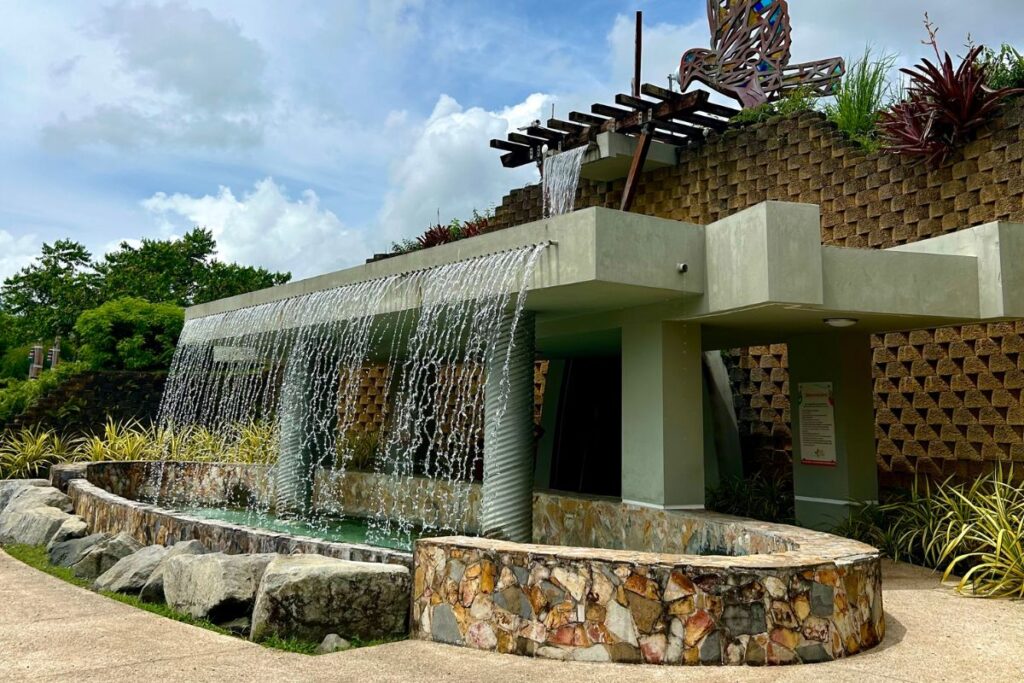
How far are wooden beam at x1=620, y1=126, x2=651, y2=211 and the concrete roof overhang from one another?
18.7 feet

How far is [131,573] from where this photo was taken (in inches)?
272

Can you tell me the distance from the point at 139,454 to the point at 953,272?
1254 centimetres

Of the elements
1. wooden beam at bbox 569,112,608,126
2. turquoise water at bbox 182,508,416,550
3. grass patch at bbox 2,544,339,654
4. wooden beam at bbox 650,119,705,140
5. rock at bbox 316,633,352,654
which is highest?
wooden beam at bbox 569,112,608,126

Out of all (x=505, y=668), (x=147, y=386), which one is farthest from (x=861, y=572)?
(x=147, y=386)

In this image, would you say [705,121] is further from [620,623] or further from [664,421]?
[620,623]

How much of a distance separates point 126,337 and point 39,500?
8.43m

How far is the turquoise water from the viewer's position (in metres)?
9.88

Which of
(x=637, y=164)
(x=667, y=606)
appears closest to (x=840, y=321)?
(x=667, y=606)

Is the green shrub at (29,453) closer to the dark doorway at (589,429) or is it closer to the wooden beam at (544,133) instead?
the dark doorway at (589,429)

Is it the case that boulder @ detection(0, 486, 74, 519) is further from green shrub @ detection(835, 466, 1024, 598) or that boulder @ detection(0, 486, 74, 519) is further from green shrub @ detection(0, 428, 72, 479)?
green shrub @ detection(835, 466, 1024, 598)

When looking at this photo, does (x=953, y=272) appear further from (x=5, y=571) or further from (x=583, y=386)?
(x=5, y=571)

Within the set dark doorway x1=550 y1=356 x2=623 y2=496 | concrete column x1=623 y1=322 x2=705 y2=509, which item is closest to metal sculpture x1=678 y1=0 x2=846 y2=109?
dark doorway x1=550 y1=356 x2=623 y2=496

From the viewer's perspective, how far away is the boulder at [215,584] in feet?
19.1

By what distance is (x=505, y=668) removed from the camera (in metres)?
4.52
